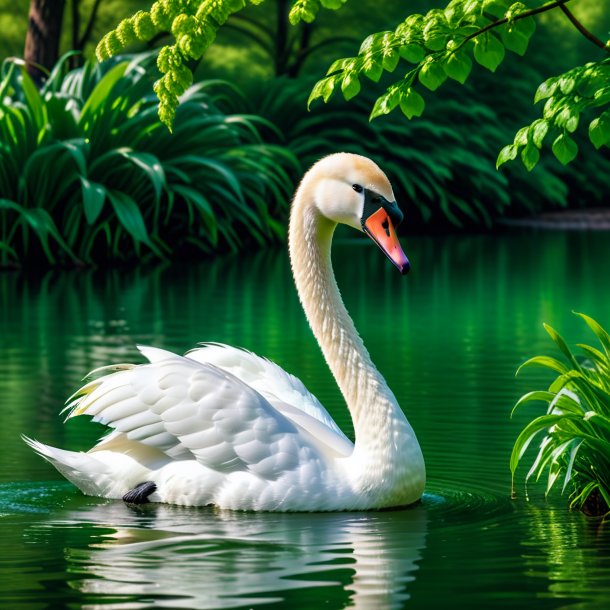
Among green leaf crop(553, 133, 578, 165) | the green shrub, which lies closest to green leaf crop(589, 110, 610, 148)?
green leaf crop(553, 133, 578, 165)

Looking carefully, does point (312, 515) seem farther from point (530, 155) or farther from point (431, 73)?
point (431, 73)

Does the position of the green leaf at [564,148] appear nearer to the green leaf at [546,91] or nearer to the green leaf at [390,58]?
the green leaf at [546,91]

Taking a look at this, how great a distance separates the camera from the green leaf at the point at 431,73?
19.2 ft

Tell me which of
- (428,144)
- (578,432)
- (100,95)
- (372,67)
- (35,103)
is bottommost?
(578,432)

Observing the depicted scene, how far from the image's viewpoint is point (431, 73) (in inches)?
232

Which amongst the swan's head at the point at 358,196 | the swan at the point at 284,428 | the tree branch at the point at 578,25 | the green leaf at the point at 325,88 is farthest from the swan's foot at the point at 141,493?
the tree branch at the point at 578,25

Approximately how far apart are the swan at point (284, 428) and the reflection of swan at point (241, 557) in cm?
10

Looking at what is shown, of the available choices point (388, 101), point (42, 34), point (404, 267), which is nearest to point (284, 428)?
point (404, 267)

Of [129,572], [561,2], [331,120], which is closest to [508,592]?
[129,572]

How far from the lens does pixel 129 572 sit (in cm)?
528

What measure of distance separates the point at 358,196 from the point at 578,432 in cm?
137

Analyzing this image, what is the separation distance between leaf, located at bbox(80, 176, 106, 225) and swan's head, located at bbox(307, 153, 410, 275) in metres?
11.2

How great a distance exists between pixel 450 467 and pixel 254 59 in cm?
2724

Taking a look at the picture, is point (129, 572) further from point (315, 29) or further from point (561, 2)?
point (315, 29)
